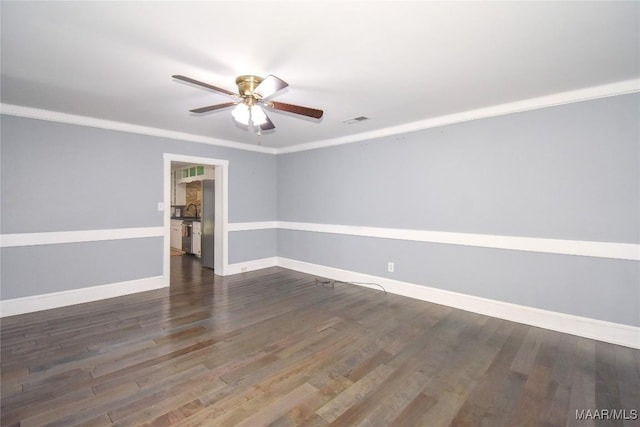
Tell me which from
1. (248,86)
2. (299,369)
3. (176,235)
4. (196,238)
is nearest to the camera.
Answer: (299,369)

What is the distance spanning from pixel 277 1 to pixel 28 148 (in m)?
3.86

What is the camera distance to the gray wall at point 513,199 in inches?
110

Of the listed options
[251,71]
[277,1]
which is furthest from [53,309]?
[277,1]

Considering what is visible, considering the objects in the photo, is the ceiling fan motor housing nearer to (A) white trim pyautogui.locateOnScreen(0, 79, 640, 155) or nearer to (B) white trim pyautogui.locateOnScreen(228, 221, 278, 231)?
(A) white trim pyautogui.locateOnScreen(0, 79, 640, 155)

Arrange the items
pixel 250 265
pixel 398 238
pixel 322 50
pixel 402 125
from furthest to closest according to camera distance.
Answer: pixel 250 265
pixel 398 238
pixel 402 125
pixel 322 50

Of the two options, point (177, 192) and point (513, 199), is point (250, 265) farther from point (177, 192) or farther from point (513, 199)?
point (177, 192)

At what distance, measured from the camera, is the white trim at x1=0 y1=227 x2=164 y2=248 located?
136 inches

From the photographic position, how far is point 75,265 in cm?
385

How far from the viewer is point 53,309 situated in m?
3.65

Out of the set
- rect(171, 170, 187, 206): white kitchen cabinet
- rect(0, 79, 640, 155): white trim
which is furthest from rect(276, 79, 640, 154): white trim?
rect(171, 170, 187, 206): white kitchen cabinet

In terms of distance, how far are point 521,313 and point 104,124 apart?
234 inches

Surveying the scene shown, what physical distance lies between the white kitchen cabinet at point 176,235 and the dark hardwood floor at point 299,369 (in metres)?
4.34

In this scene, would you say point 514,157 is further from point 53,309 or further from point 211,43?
point 53,309

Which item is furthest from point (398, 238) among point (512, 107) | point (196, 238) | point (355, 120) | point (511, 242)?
point (196, 238)
